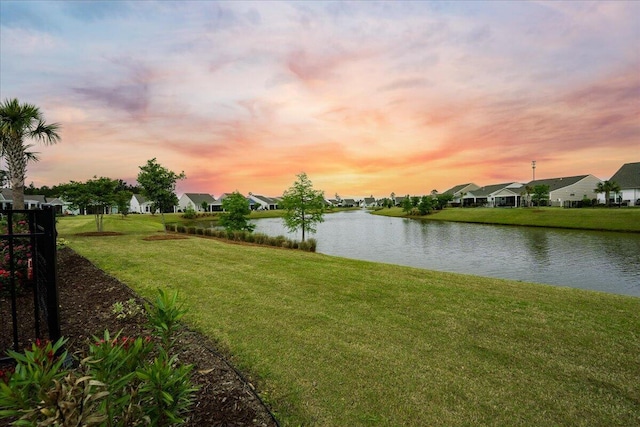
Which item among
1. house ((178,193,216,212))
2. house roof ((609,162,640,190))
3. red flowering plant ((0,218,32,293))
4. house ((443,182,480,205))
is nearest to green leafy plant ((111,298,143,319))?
red flowering plant ((0,218,32,293))

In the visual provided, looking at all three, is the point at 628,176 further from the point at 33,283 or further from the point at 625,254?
the point at 33,283

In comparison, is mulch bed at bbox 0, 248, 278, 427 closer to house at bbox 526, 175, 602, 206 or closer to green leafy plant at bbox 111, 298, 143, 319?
green leafy plant at bbox 111, 298, 143, 319

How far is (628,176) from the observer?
202 ft

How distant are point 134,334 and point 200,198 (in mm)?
97905

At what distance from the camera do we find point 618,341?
5.93 meters

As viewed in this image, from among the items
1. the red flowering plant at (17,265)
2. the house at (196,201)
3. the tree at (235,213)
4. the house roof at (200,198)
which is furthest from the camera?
the house roof at (200,198)

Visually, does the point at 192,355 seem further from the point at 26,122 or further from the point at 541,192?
the point at 541,192

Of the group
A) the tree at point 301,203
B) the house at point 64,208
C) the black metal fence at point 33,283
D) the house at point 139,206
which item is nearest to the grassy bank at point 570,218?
the tree at point 301,203

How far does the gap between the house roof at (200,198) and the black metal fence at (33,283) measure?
89.9 metres

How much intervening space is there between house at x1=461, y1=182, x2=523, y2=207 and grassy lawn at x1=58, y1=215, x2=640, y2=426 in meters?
83.6

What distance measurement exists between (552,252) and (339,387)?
24.8m

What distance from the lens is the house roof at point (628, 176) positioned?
59.5m

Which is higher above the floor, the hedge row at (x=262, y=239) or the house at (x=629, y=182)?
the house at (x=629, y=182)

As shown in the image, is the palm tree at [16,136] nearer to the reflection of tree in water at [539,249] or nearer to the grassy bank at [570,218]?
the reflection of tree in water at [539,249]
